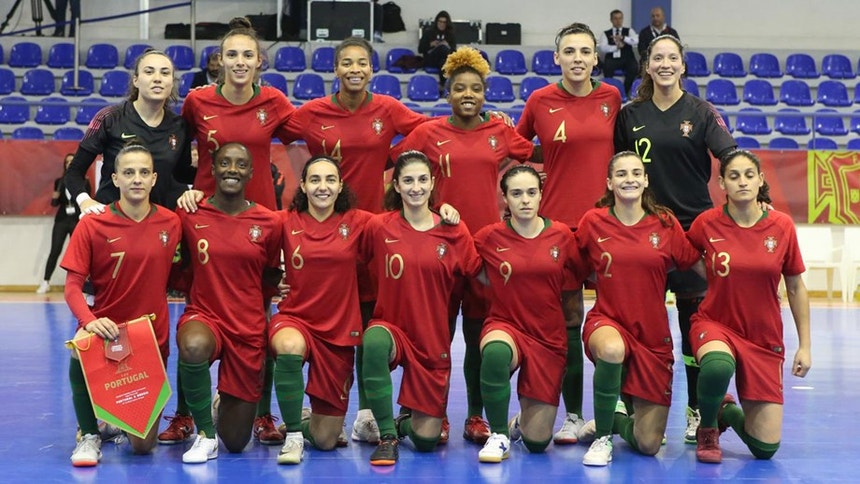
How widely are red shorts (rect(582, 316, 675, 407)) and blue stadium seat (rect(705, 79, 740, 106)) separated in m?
11.4

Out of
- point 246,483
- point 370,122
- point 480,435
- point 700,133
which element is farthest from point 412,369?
point 700,133

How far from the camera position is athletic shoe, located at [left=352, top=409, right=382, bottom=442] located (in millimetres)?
4840

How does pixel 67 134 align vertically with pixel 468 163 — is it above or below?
above

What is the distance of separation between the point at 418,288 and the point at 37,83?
11850mm

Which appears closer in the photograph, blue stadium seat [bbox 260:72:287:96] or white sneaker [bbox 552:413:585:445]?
white sneaker [bbox 552:413:585:445]

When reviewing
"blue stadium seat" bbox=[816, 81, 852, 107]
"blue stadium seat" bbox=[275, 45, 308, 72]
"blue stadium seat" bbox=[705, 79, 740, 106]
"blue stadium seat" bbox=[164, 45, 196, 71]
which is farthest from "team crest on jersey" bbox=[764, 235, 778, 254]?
"blue stadium seat" bbox=[164, 45, 196, 71]

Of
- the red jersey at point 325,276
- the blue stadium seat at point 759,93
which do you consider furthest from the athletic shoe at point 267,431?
the blue stadium seat at point 759,93

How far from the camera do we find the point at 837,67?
16.1m

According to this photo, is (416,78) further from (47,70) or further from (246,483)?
(246,483)

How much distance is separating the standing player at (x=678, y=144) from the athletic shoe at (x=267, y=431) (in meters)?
1.94

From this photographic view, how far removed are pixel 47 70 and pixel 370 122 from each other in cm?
1126

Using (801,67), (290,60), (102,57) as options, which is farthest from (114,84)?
(801,67)

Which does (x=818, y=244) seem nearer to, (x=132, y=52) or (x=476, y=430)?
(x=476, y=430)

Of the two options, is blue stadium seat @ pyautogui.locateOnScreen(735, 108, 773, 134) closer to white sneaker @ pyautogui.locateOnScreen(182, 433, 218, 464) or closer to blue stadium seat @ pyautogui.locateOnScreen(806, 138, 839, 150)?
blue stadium seat @ pyautogui.locateOnScreen(806, 138, 839, 150)
